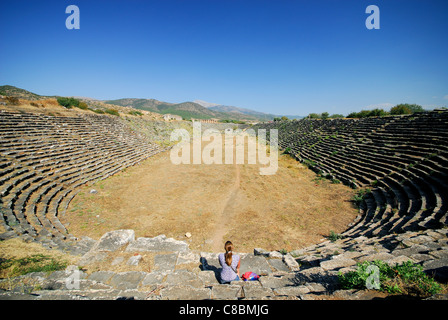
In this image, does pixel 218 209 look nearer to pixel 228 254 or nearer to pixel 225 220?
pixel 225 220

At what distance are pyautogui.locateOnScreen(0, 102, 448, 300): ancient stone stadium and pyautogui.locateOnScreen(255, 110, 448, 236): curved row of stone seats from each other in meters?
0.06

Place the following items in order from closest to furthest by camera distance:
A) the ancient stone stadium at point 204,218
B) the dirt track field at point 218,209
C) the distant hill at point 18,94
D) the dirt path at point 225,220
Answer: the ancient stone stadium at point 204,218
the dirt path at point 225,220
the dirt track field at point 218,209
the distant hill at point 18,94

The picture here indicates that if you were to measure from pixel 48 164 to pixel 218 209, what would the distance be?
10.3 m

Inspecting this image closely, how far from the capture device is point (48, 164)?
10.8 meters

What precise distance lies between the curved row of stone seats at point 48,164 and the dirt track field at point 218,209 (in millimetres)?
848

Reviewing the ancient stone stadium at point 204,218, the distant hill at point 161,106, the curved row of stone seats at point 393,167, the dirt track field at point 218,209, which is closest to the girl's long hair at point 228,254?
the ancient stone stadium at point 204,218

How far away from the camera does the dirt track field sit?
7.27 metres

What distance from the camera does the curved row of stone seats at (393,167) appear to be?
21.0ft

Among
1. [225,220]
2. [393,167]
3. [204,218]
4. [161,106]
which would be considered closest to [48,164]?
[204,218]

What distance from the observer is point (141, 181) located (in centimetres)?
1351

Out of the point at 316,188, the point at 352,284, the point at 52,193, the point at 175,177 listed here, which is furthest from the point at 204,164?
the point at 352,284

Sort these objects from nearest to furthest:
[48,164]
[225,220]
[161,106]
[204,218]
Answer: [225,220], [204,218], [48,164], [161,106]

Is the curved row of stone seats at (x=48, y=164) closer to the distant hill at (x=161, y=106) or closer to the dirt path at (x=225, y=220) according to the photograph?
the dirt path at (x=225, y=220)
